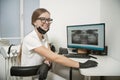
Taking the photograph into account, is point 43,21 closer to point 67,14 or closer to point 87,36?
point 87,36

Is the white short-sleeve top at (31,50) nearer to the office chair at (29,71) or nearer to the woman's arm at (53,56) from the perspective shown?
the woman's arm at (53,56)

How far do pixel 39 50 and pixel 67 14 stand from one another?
1.52 m

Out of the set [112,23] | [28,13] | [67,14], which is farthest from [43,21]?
[28,13]

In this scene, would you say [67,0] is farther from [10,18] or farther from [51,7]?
[10,18]

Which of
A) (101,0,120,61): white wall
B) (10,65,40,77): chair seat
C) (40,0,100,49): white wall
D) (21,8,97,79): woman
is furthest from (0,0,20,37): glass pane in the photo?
(10,65,40,77): chair seat

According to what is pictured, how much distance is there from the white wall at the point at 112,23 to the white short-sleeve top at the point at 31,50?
1088 mm

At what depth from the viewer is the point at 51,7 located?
10.5 feet

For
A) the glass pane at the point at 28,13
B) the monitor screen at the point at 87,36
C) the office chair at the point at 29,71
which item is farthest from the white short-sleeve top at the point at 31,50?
the glass pane at the point at 28,13

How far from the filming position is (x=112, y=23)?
2.46 meters

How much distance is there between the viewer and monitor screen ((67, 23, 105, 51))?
232cm

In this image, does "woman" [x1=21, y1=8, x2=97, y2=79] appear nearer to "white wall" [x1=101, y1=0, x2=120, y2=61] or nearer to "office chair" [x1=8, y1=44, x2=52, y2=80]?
"office chair" [x1=8, y1=44, x2=52, y2=80]

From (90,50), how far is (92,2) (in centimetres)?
74

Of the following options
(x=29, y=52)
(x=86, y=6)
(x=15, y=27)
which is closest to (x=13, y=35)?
(x=15, y=27)

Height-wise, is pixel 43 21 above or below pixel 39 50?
above
